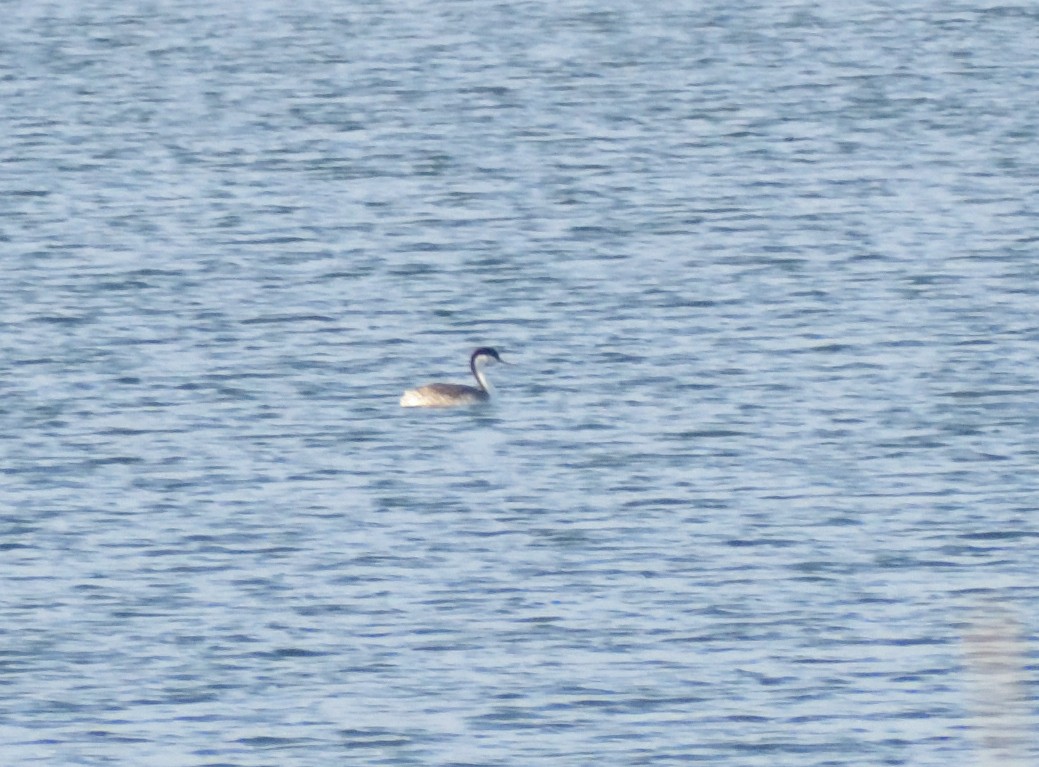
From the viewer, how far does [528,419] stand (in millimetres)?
22172

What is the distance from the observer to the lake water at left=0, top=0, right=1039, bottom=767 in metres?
14.9

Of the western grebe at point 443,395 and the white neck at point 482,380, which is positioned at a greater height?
the western grebe at point 443,395

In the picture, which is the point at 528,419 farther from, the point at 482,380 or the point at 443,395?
the point at 482,380

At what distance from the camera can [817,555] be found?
57.2 ft

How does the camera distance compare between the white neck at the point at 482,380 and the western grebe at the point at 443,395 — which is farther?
the white neck at the point at 482,380

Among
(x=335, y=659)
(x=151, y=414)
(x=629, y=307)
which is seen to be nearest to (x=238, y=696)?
(x=335, y=659)

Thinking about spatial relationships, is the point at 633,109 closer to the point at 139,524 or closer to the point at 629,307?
the point at 629,307

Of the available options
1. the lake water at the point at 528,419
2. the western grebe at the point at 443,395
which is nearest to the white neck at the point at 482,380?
the western grebe at the point at 443,395

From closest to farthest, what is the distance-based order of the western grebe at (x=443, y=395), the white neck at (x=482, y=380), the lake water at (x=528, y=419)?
the lake water at (x=528, y=419)
the western grebe at (x=443, y=395)
the white neck at (x=482, y=380)

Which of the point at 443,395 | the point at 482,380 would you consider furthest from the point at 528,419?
the point at 482,380

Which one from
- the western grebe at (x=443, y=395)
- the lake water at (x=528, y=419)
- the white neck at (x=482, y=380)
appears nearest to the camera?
the lake water at (x=528, y=419)

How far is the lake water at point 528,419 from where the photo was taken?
1488cm

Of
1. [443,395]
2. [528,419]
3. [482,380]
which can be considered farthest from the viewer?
[482,380]

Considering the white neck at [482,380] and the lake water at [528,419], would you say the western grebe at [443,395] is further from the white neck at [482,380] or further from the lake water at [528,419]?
the lake water at [528,419]
